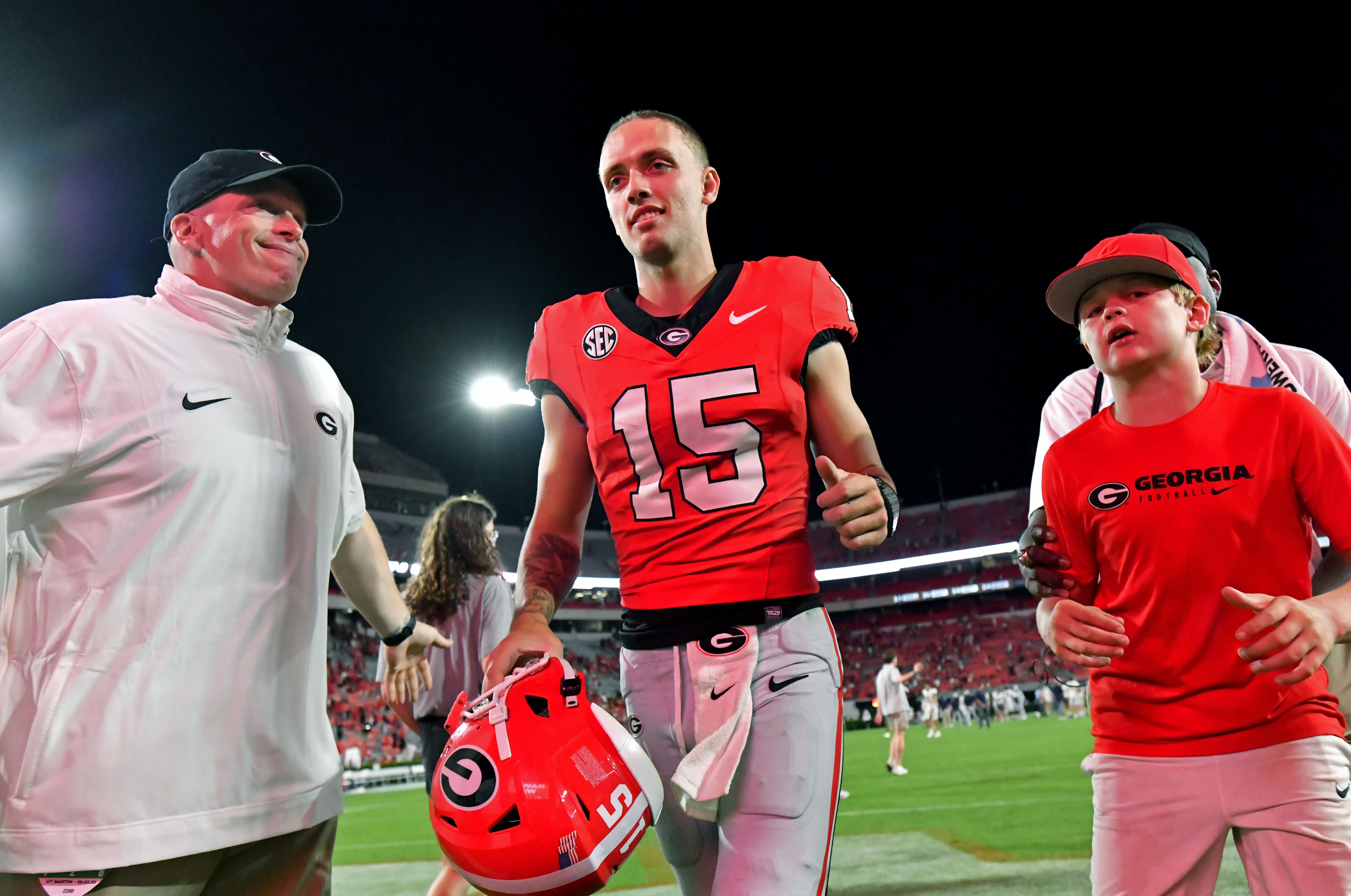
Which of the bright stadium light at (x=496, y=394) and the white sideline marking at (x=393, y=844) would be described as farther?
the bright stadium light at (x=496, y=394)

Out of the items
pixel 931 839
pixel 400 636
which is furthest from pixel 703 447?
pixel 931 839

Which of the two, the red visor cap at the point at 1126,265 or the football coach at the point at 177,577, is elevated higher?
the red visor cap at the point at 1126,265

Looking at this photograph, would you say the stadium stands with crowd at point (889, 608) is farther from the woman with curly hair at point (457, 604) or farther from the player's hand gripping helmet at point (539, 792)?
the player's hand gripping helmet at point (539, 792)

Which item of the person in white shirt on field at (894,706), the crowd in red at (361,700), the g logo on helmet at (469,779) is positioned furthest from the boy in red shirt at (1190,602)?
the crowd in red at (361,700)

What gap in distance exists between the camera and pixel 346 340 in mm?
25391

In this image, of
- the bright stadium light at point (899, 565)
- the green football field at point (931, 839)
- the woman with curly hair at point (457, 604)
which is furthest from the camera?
the bright stadium light at point (899, 565)

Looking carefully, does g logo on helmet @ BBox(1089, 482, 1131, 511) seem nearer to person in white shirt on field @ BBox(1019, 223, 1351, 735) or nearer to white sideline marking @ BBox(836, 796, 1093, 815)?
person in white shirt on field @ BBox(1019, 223, 1351, 735)

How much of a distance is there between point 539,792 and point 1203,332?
9.31 ft

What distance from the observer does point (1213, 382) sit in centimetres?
290

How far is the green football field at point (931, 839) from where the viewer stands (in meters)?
5.96

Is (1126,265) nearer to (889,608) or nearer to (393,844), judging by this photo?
(393,844)

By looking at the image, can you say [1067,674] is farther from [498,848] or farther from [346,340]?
[498,848]

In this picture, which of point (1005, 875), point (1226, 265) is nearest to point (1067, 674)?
point (1226, 265)

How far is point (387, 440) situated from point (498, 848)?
1731 inches
